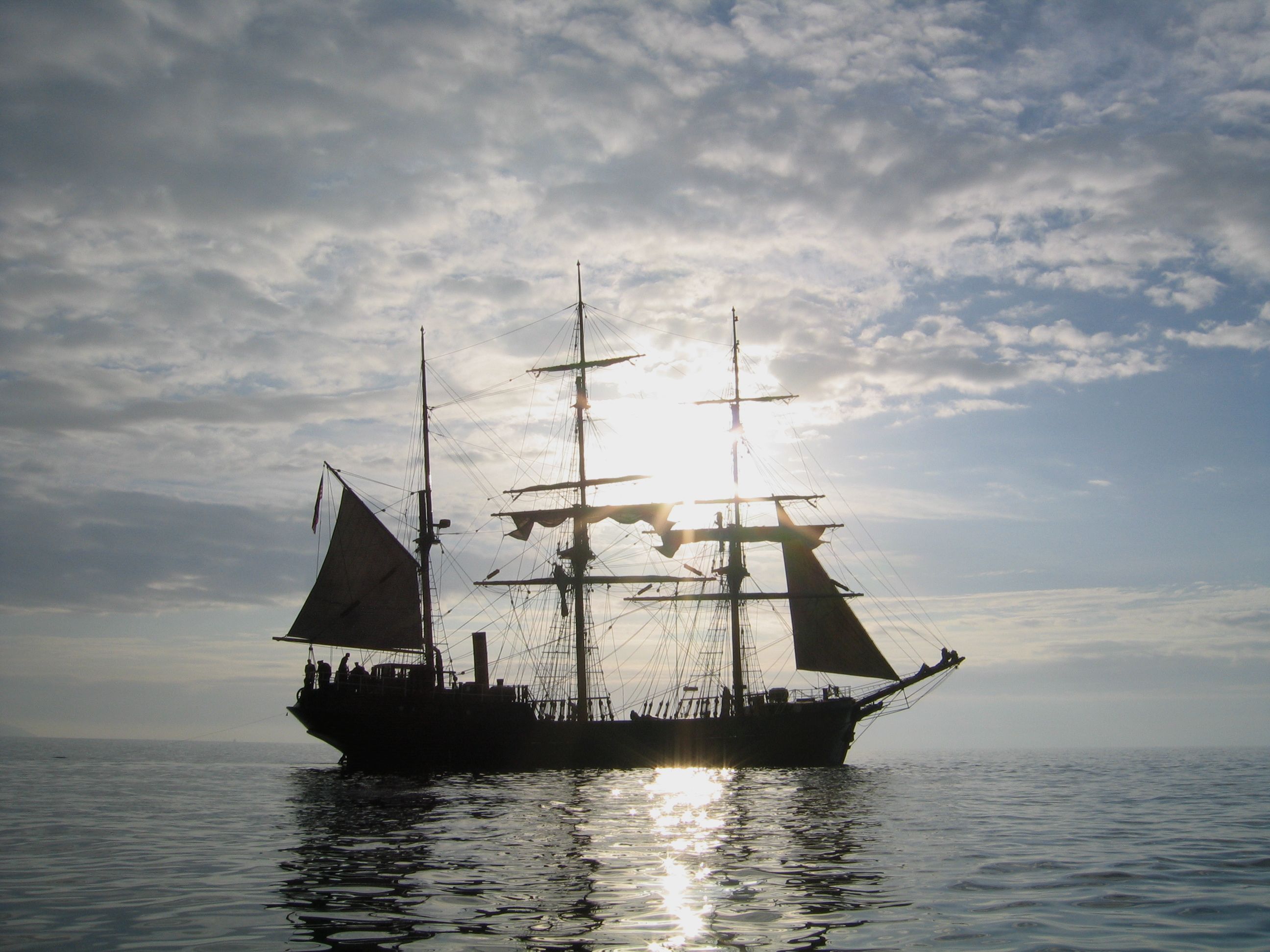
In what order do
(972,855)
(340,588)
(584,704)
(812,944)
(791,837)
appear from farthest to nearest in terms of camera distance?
(584,704), (340,588), (791,837), (972,855), (812,944)

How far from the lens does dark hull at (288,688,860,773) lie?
57.1 m

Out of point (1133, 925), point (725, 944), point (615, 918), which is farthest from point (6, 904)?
point (1133, 925)

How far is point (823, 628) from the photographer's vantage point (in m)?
66.6

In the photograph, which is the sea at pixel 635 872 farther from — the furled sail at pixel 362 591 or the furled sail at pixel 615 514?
the furled sail at pixel 615 514

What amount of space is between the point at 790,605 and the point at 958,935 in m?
54.6

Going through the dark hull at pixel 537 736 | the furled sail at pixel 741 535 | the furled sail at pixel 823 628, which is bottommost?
the dark hull at pixel 537 736

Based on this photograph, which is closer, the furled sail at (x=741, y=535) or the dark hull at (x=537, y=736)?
the dark hull at (x=537, y=736)

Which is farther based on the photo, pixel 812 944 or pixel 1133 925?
pixel 1133 925

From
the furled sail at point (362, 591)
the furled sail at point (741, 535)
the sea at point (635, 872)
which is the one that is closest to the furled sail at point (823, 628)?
the furled sail at point (741, 535)

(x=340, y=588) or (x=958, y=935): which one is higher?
(x=340, y=588)

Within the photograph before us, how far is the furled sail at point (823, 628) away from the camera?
65312mm

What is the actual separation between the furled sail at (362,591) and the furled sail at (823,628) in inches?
986

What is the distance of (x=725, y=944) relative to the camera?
13961 mm

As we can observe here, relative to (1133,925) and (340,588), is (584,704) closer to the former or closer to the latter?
(340,588)
